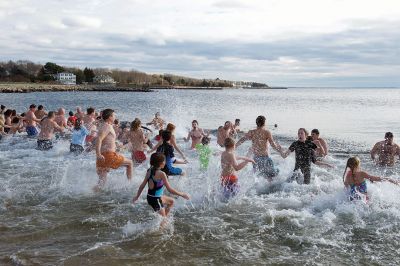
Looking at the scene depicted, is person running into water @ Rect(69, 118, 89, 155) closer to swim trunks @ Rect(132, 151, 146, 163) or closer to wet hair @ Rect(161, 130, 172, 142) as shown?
swim trunks @ Rect(132, 151, 146, 163)

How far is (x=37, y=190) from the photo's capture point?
374 inches

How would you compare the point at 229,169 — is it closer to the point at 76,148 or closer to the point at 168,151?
the point at 168,151

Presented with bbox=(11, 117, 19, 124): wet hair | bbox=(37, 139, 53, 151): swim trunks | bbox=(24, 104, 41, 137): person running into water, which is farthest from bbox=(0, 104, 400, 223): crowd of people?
bbox=(11, 117, 19, 124): wet hair

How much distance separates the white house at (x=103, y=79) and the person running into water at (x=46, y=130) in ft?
444

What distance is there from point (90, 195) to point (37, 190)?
1313 mm

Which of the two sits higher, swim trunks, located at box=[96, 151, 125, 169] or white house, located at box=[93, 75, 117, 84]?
white house, located at box=[93, 75, 117, 84]

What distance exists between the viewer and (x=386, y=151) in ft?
42.2

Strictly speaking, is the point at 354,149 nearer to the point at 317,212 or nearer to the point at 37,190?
the point at 317,212

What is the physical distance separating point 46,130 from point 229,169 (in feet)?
28.9

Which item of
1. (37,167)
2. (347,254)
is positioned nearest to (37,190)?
(37,167)

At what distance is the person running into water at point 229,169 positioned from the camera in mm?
8367

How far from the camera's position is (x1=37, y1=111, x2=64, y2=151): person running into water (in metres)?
14.7

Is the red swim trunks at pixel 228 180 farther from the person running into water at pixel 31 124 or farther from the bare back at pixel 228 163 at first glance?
the person running into water at pixel 31 124

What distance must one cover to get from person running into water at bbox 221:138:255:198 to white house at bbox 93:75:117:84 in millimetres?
142972
